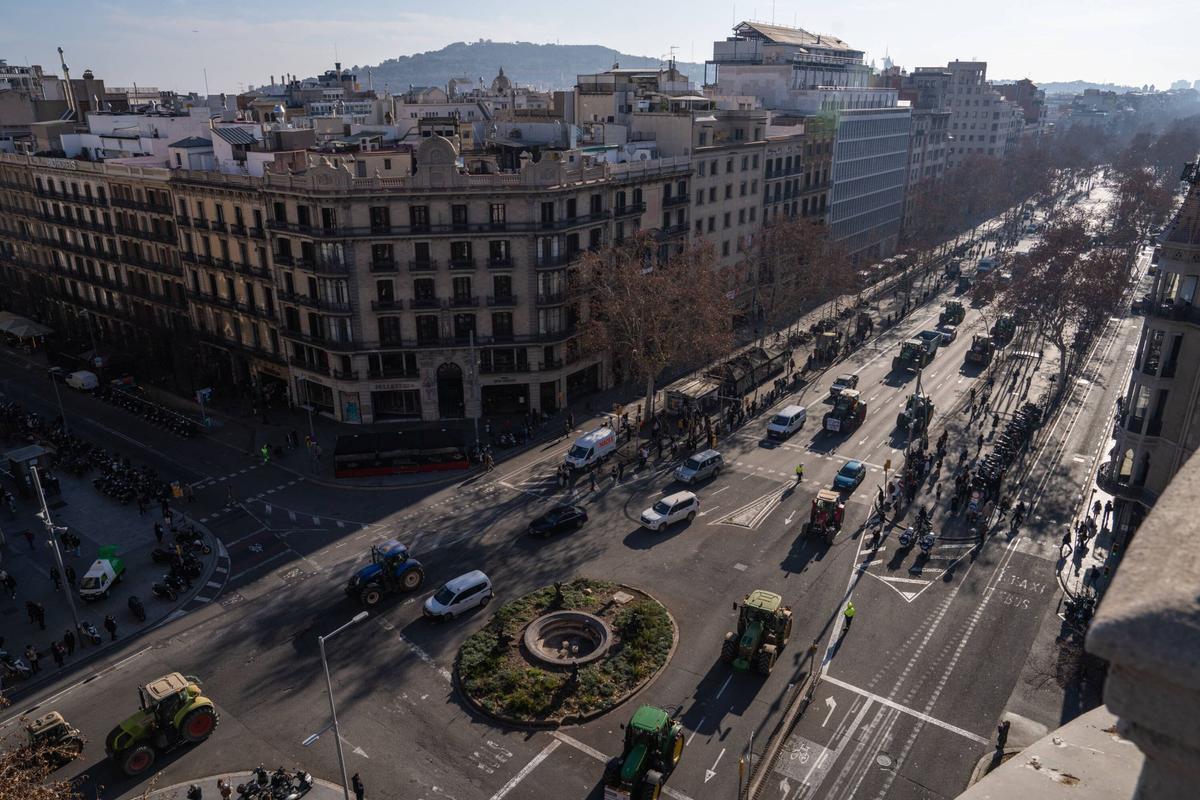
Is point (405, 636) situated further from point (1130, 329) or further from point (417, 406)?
point (1130, 329)

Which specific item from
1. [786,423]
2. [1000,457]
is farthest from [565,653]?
[1000,457]

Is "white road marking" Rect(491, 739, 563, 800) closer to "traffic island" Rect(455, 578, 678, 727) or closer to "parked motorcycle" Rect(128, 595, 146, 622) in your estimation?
"traffic island" Rect(455, 578, 678, 727)

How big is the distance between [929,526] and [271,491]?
148ft

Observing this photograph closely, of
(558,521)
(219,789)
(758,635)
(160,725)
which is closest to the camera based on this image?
(219,789)


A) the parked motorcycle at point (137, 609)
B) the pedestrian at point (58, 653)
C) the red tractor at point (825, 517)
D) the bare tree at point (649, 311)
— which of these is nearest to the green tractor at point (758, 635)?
the red tractor at point (825, 517)

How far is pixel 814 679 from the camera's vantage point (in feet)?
131

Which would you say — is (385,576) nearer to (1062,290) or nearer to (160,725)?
(160,725)

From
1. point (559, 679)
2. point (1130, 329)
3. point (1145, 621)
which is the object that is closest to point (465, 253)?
point (559, 679)

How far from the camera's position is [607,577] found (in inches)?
1927

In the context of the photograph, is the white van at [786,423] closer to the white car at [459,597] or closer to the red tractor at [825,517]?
the red tractor at [825,517]

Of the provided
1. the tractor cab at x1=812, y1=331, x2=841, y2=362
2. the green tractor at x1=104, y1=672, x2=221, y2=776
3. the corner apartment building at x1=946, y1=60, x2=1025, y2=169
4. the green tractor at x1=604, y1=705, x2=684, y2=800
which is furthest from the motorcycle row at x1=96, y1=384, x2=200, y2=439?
the corner apartment building at x1=946, y1=60, x2=1025, y2=169

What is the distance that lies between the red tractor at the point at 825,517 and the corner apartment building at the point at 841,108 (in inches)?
2927

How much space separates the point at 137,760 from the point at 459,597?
628 inches

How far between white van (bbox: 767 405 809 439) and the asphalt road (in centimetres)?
242
